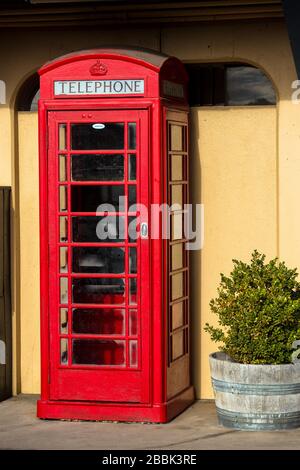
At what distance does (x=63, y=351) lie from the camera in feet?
32.0

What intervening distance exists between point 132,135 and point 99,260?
993mm

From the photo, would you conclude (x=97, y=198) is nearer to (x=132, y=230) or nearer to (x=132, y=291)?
(x=132, y=230)

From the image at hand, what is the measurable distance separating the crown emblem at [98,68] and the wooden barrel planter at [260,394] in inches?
92.0

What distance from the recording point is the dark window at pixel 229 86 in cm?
1030

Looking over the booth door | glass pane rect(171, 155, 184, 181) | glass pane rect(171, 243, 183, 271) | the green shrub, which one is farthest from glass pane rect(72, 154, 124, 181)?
the green shrub

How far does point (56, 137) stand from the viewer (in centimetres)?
959

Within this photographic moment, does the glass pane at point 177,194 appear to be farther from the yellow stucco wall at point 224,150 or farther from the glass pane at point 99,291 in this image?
the glass pane at point 99,291

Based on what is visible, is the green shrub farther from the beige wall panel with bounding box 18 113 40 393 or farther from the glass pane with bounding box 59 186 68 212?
the beige wall panel with bounding box 18 113 40 393

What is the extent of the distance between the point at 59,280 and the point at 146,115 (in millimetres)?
1425

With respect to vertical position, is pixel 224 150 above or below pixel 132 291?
above

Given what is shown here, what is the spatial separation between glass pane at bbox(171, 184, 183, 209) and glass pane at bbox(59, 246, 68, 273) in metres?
0.91

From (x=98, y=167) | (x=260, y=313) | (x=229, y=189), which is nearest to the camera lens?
(x=260, y=313)

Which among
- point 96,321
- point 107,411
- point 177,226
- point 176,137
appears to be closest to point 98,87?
point 176,137
